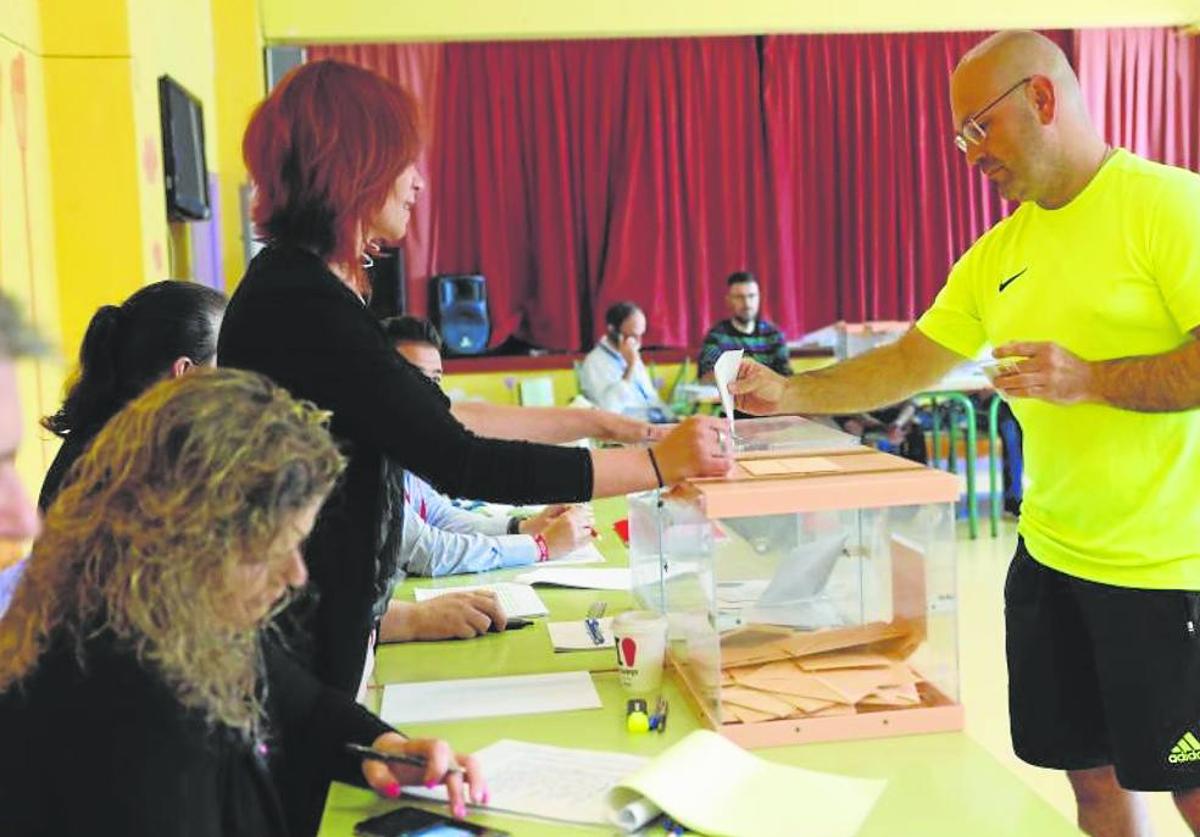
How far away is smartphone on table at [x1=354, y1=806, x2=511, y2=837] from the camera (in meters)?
1.26

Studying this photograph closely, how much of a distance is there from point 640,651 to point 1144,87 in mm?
7771

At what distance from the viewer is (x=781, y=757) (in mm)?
1444

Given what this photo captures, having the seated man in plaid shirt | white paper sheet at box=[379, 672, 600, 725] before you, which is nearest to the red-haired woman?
white paper sheet at box=[379, 672, 600, 725]

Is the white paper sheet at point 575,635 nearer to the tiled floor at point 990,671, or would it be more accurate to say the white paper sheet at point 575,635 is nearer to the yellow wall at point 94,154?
the tiled floor at point 990,671

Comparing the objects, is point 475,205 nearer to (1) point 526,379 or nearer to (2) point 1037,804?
(1) point 526,379

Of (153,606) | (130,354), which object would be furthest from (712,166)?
(153,606)

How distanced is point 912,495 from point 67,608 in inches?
38.3

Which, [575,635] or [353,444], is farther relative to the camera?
[575,635]

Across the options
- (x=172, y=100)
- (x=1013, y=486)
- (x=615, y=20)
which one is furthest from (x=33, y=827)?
(x=615, y=20)

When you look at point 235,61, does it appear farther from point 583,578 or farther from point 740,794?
point 740,794

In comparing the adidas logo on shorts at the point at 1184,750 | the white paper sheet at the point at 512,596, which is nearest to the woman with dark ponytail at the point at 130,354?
the white paper sheet at the point at 512,596

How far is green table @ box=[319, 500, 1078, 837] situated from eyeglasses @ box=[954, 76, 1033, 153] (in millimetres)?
974

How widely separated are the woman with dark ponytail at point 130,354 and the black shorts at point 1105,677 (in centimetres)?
141

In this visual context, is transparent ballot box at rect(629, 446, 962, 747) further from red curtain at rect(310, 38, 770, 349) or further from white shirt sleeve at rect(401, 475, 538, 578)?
red curtain at rect(310, 38, 770, 349)
